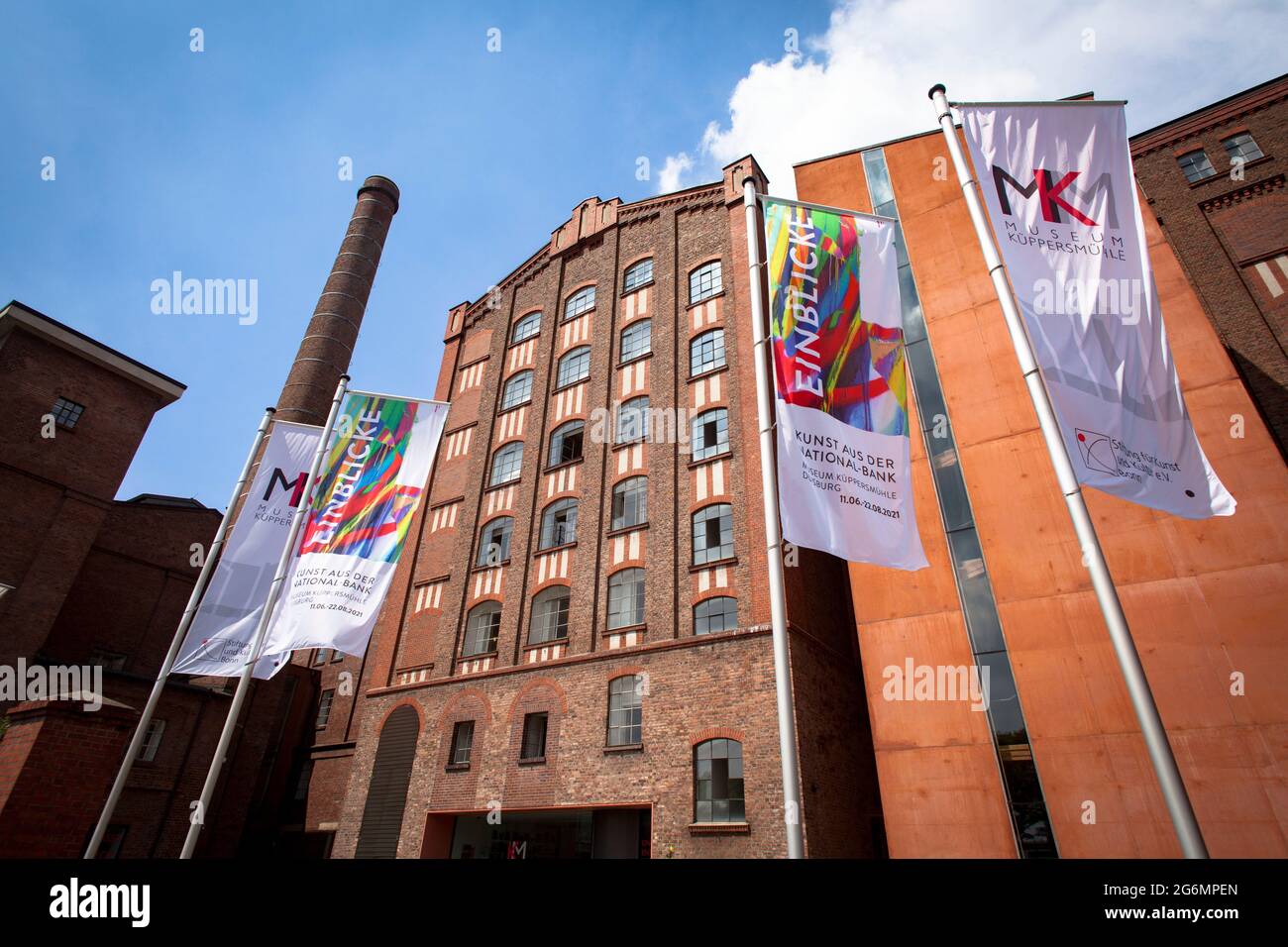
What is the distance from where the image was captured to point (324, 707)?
2928cm

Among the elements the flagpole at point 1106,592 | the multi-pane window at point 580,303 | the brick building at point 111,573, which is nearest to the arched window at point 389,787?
the brick building at point 111,573

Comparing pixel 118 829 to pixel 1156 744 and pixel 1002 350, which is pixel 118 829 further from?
pixel 1002 350

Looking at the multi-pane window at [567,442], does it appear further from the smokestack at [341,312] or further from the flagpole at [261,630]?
the smokestack at [341,312]

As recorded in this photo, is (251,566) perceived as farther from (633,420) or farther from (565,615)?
(633,420)

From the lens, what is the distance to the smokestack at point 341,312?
35688 millimetres

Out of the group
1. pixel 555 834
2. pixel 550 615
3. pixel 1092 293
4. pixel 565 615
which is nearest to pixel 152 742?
pixel 555 834

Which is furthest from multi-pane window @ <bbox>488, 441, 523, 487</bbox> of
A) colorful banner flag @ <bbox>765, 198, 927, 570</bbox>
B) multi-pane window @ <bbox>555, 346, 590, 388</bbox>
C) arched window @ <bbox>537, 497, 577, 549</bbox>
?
colorful banner flag @ <bbox>765, 198, 927, 570</bbox>

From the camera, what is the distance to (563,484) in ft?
77.8

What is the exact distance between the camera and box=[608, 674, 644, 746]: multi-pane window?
59.1 feet

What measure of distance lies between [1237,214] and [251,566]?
28.2 metres

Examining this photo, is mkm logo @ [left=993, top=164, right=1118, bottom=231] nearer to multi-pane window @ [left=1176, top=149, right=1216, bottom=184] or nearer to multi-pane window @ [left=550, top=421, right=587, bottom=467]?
multi-pane window @ [left=550, top=421, right=587, bottom=467]

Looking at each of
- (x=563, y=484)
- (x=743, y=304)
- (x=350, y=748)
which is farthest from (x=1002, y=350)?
(x=350, y=748)
